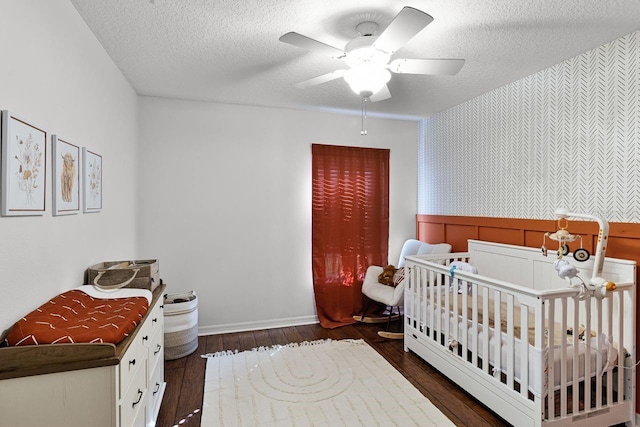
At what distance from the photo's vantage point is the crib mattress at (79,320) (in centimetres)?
114

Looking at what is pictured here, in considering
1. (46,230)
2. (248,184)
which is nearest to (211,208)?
(248,184)

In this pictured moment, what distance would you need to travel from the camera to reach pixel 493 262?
2.97m

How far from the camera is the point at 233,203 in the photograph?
11.4ft

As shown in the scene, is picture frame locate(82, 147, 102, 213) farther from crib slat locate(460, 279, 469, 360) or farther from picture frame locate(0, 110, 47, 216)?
crib slat locate(460, 279, 469, 360)

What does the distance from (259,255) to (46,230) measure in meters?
2.20

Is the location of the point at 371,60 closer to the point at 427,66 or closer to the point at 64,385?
the point at 427,66

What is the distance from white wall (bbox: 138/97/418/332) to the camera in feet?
10.8

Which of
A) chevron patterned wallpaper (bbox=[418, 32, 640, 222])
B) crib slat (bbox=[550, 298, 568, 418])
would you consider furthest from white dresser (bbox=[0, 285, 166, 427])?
chevron patterned wallpaper (bbox=[418, 32, 640, 222])

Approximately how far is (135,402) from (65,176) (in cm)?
111

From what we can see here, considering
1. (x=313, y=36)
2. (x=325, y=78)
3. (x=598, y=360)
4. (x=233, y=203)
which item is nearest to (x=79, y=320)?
(x=325, y=78)

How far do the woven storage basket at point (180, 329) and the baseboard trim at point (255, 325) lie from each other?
1.41 ft

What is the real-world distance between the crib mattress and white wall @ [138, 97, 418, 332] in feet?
5.58

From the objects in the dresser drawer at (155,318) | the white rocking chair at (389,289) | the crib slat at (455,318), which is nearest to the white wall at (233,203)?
the white rocking chair at (389,289)

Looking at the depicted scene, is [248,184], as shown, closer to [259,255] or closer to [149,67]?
[259,255]
